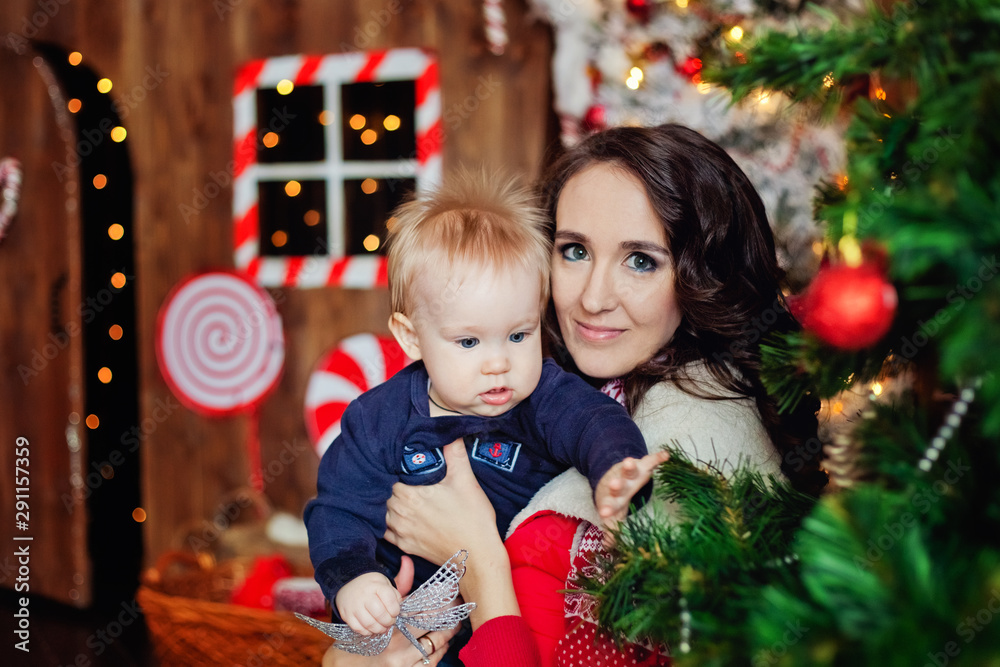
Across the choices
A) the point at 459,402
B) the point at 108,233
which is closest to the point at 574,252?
the point at 459,402

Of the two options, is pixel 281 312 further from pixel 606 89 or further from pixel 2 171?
pixel 606 89

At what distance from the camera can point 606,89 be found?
2.36 metres

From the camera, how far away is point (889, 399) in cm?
71

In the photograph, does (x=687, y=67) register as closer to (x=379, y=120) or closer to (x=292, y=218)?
(x=379, y=120)

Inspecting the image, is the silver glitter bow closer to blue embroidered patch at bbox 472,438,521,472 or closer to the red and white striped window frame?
blue embroidered patch at bbox 472,438,521,472

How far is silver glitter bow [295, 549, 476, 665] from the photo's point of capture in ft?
3.47

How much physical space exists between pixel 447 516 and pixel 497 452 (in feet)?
0.46

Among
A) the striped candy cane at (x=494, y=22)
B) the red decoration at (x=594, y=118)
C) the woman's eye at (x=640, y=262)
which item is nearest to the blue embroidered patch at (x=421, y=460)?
the woman's eye at (x=640, y=262)

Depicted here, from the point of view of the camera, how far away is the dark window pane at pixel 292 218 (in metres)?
3.02

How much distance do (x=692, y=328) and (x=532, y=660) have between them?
60 cm

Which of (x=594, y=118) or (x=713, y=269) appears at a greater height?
(x=594, y=118)

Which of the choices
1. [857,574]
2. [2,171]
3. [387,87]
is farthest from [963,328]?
[2,171]

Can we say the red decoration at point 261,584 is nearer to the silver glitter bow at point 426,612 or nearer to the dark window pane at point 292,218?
the dark window pane at point 292,218

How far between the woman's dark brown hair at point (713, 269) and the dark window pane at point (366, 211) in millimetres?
1703
